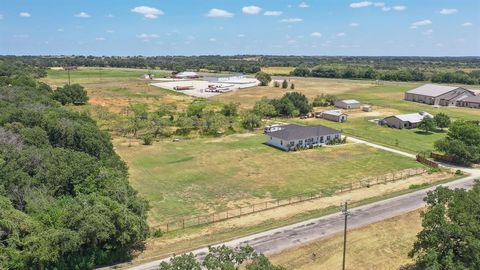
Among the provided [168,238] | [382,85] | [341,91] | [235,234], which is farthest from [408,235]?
Result: [382,85]

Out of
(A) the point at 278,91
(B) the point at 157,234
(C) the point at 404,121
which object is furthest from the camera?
(A) the point at 278,91

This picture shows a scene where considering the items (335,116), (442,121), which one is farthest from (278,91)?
(442,121)

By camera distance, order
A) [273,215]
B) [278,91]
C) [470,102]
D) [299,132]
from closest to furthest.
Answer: [273,215], [299,132], [470,102], [278,91]

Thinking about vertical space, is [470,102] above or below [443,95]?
below

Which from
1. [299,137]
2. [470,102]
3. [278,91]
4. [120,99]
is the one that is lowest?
[299,137]

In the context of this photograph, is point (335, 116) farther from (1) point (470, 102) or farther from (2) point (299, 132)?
(1) point (470, 102)

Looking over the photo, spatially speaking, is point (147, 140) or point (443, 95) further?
point (443, 95)

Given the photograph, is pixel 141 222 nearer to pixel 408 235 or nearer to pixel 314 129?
pixel 408 235
